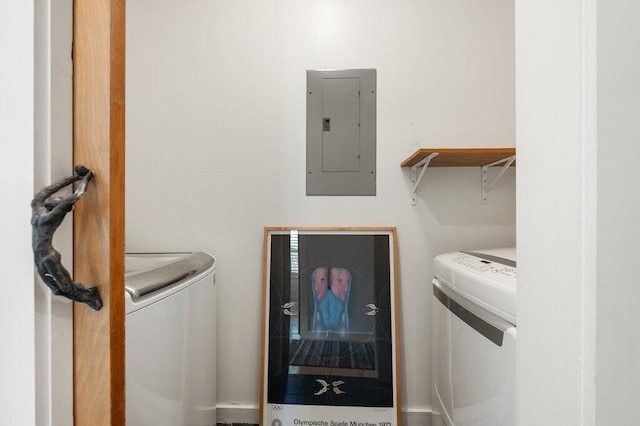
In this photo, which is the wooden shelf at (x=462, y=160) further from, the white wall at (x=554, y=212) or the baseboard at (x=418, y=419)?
the baseboard at (x=418, y=419)

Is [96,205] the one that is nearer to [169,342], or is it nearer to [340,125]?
[169,342]

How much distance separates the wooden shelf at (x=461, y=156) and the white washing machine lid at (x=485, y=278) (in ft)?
1.36

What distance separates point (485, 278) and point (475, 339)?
0.20 m

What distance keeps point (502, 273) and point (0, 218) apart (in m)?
1.05

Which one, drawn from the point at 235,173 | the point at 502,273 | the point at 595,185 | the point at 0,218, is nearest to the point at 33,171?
the point at 0,218

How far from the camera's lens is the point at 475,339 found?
0.91m

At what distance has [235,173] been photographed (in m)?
1.60

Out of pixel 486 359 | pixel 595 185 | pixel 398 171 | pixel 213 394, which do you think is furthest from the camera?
pixel 398 171

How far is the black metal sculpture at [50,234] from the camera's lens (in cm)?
36

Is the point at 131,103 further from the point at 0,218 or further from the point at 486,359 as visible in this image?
the point at 486,359

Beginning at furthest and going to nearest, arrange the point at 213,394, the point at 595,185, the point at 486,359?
1. the point at 213,394
2. the point at 486,359
3. the point at 595,185

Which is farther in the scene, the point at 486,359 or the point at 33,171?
the point at 486,359

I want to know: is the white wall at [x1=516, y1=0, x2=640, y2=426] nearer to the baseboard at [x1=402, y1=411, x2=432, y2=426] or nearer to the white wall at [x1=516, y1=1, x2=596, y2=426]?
the white wall at [x1=516, y1=1, x2=596, y2=426]

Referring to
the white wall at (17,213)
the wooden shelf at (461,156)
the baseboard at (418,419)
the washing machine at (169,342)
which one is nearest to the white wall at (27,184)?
the white wall at (17,213)
